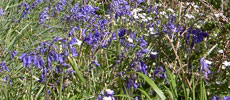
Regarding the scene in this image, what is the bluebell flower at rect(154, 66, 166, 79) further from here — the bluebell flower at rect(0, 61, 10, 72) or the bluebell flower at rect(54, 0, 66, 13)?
the bluebell flower at rect(54, 0, 66, 13)

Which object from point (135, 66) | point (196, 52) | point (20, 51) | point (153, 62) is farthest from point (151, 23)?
point (135, 66)

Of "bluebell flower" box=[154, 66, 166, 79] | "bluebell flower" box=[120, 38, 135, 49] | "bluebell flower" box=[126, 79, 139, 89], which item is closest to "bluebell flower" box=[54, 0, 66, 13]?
"bluebell flower" box=[120, 38, 135, 49]

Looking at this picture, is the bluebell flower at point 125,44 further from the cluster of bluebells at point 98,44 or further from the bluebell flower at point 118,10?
the bluebell flower at point 118,10

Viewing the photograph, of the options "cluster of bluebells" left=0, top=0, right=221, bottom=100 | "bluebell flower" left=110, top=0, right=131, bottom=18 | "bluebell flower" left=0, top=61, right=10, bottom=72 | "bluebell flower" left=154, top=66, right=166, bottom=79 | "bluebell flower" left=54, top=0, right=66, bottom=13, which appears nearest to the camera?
"cluster of bluebells" left=0, top=0, right=221, bottom=100

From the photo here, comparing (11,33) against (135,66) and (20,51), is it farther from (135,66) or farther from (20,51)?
(135,66)

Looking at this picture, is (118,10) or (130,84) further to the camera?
(118,10)

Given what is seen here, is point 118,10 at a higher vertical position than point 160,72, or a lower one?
higher

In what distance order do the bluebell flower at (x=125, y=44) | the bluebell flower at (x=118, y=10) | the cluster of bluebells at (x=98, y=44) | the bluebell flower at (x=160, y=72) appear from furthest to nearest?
the bluebell flower at (x=118, y=10), the bluebell flower at (x=125, y=44), the bluebell flower at (x=160, y=72), the cluster of bluebells at (x=98, y=44)

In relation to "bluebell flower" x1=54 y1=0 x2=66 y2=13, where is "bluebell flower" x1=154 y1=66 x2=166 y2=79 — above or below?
below

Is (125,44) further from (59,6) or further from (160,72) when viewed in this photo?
(59,6)

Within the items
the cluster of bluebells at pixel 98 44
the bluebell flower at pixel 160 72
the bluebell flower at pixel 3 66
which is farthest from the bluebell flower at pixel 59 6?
the bluebell flower at pixel 160 72

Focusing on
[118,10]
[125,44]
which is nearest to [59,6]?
[118,10]
